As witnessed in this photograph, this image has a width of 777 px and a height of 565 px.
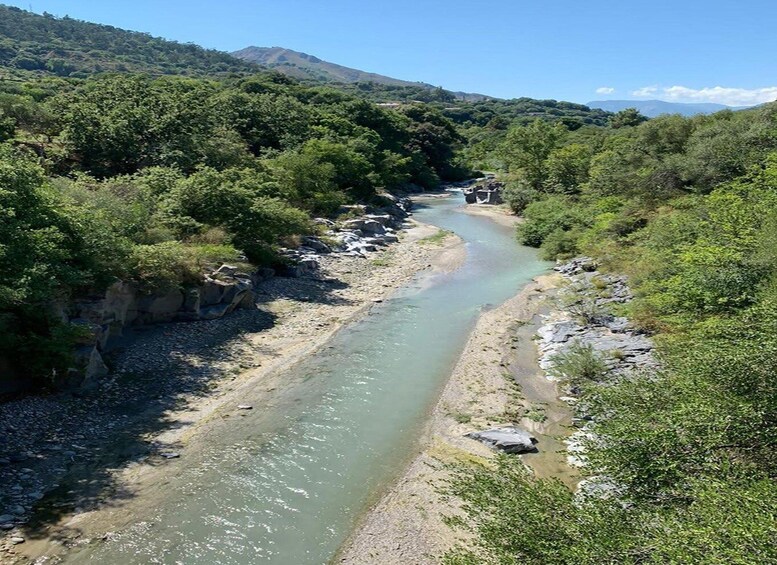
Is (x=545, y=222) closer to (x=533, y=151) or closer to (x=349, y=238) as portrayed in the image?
(x=349, y=238)

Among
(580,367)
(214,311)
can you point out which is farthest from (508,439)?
(214,311)

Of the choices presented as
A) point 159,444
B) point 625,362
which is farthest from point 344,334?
point 625,362

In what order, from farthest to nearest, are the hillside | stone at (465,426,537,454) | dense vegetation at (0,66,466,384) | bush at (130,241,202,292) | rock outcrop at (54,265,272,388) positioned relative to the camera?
1. the hillside
2. bush at (130,241,202,292)
3. rock outcrop at (54,265,272,388)
4. dense vegetation at (0,66,466,384)
5. stone at (465,426,537,454)

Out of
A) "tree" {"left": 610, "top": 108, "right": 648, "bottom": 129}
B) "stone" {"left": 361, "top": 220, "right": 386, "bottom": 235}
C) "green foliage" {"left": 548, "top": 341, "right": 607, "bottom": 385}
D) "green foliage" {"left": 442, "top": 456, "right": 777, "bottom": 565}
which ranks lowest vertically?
"green foliage" {"left": 548, "top": 341, "right": 607, "bottom": 385}

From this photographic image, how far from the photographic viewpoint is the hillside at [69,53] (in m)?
123

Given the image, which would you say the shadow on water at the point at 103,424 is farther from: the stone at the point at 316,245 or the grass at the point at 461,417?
the stone at the point at 316,245

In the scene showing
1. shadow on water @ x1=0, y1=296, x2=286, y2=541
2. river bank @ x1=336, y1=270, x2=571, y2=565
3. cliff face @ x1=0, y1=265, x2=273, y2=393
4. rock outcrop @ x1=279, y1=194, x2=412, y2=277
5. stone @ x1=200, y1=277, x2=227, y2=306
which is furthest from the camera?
rock outcrop @ x1=279, y1=194, x2=412, y2=277

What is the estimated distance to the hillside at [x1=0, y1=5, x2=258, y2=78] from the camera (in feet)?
402

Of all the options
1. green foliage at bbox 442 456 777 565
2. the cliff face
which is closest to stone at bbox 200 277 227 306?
the cliff face

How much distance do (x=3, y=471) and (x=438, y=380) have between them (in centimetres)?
1323

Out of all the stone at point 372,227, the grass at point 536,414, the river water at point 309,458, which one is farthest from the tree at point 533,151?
the grass at point 536,414

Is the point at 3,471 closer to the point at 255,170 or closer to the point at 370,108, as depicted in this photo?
the point at 255,170

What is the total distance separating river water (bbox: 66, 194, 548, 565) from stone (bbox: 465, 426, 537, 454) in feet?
6.88

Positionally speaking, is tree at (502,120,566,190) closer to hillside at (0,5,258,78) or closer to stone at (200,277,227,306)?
stone at (200,277,227,306)
